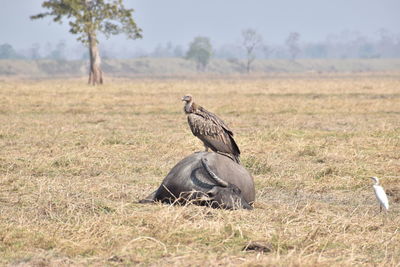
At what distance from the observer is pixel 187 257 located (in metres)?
5.82

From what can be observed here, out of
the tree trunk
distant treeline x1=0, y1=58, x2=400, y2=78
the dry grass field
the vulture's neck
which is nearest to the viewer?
the dry grass field

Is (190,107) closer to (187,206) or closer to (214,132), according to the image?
(214,132)

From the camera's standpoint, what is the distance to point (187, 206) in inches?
305

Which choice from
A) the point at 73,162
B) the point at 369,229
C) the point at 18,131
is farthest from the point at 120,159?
the point at 369,229

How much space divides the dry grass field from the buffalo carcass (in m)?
0.25

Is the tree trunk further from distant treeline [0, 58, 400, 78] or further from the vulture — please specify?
distant treeline [0, 58, 400, 78]

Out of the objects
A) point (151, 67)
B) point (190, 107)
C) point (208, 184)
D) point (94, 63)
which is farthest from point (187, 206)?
point (151, 67)

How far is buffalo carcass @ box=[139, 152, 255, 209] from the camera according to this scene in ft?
25.6

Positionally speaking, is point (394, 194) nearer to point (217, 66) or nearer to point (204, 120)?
point (204, 120)

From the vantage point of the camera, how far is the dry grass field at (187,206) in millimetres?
6098

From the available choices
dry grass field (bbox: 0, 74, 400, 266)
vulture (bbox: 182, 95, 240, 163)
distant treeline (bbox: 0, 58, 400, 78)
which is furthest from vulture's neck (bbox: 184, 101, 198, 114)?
distant treeline (bbox: 0, 58, 400, 78)

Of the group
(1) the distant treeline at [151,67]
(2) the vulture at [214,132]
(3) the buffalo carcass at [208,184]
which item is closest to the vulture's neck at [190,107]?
(2) the vulture at [214,132]

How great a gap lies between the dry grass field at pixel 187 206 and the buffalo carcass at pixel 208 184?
246 mm

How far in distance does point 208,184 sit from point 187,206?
37 cm
